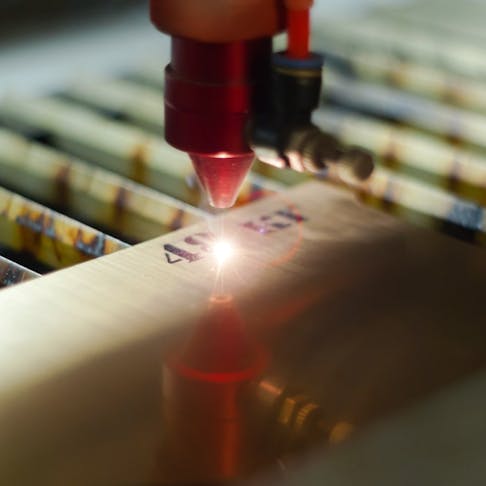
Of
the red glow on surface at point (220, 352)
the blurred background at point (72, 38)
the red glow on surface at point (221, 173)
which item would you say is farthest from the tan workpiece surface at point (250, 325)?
the blurred background at point (72, 38)

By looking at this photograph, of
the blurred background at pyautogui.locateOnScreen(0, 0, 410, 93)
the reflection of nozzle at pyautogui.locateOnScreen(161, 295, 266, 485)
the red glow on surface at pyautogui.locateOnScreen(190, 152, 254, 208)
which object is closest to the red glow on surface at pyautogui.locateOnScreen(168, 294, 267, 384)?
the reflection of nozzle at pyautogui.locateOnScreen(161, 295, 266, 485)

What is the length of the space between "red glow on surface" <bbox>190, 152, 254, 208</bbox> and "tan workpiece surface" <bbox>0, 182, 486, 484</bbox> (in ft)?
0.41

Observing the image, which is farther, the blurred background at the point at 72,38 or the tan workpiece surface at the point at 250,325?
the blurred background at the point at 72,38

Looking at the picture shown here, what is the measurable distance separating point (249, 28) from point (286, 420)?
0.94 ft

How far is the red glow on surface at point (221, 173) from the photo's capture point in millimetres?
863

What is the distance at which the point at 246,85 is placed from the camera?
0.83 metres

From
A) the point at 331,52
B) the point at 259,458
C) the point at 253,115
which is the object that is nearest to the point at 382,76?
the point at 331,52

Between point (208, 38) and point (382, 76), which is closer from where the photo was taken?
point (208, 38)

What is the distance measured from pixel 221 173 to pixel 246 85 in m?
0.08

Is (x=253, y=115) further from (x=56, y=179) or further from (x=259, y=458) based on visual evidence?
(x=56, y=179)

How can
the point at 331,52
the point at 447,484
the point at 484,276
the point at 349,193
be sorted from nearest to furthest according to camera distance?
the point at 447,484 < the point at 484,276 < the point at 349,193 < the point at 331,52

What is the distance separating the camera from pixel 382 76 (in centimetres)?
170

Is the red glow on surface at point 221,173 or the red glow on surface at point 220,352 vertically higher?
the red glow on surface at point 221,173

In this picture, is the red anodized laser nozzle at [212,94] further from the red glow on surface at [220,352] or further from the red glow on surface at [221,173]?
the red glow on surface at [220,352]
